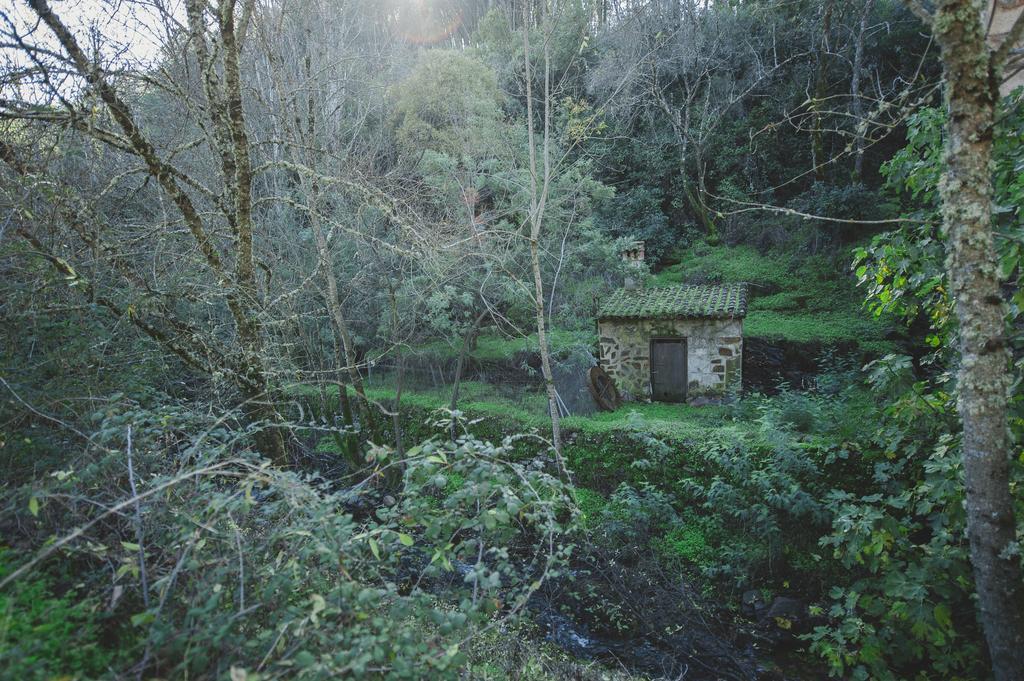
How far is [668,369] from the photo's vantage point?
11961mm

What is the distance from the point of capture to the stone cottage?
11.4m

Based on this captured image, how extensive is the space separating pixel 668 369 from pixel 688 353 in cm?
59

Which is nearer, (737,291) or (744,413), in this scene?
(744,413)

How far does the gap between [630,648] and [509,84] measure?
637 inches

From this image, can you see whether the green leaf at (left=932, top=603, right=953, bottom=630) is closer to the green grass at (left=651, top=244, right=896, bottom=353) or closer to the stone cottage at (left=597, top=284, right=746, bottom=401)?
the stone cottage at (left=597, top=284, right=746, bottom=401)

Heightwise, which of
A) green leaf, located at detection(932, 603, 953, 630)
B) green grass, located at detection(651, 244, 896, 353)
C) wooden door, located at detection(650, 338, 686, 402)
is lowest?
wooden door, located at detection(650, 338, 686, 402)

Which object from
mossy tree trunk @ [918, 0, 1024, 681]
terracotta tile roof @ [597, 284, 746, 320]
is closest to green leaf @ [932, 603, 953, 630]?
mossy tree trunk @ [918, 0, 1024, 681]

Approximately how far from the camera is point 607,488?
27.3 feet

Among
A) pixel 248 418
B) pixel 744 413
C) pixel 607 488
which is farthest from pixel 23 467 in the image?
pixel 744 413

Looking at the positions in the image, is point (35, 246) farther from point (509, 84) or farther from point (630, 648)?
point (509, 84)

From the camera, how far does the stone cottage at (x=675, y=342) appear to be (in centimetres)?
1136

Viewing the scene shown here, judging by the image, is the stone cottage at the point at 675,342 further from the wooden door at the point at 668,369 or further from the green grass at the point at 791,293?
the green grass at the point at 791,293

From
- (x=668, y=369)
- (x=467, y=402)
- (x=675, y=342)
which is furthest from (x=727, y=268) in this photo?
(x=467, y=402)

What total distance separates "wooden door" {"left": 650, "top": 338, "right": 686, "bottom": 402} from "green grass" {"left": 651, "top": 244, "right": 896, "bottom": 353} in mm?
2779
